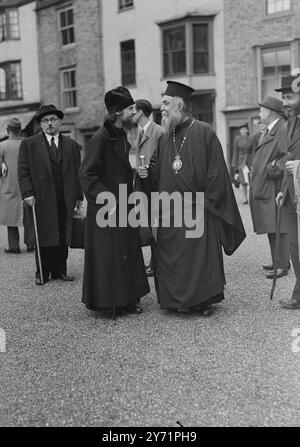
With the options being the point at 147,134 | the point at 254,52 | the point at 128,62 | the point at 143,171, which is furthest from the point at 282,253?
the point at 128,62

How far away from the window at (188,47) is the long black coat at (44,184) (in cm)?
1687

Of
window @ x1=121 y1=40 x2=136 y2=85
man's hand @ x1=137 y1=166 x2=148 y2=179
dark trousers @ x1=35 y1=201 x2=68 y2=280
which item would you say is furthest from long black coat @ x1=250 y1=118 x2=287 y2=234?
window @ x1=121 y1=40 x2=136 y2=85

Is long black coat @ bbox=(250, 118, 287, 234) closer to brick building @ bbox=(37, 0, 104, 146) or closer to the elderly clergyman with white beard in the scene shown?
the elderly clergyman with white beard

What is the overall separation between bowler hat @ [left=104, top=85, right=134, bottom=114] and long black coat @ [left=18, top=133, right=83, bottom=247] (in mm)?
1700

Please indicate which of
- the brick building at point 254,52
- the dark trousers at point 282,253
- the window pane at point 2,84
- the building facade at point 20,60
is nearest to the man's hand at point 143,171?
the dark trousers at point 282,253

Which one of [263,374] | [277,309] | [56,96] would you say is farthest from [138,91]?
[263,374]

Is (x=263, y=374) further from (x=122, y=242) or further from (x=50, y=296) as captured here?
(x=50, y=296)

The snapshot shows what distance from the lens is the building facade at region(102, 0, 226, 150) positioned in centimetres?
2212

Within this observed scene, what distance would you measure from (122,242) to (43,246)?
5.91 feet

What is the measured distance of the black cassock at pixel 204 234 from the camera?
505cm

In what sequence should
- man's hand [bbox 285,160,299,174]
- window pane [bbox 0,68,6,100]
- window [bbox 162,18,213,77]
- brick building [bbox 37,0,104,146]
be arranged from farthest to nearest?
window pane [bbox 0,68,6,100], brick building [bbox 37,0,104,146], window [bbox 162,18,213,77], man's hand [bbox 285,160,299,174]

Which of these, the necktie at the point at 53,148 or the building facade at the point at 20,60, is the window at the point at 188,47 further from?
the necktie at the point at 53,148

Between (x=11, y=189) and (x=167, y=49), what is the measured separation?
52.2 feet

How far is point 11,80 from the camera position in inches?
1207
